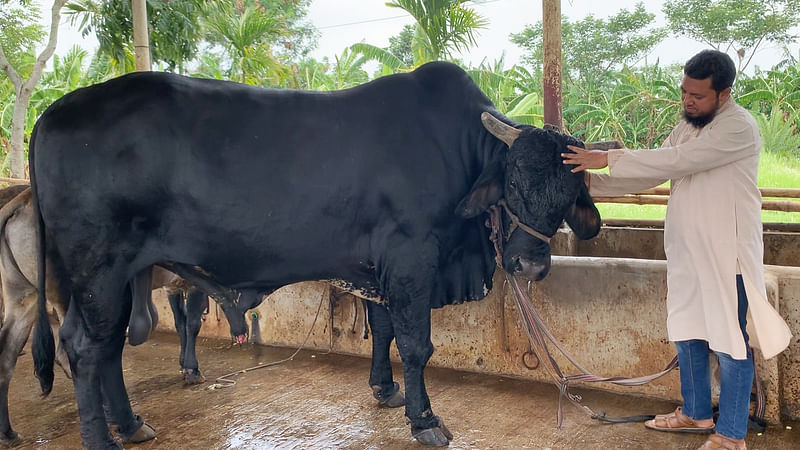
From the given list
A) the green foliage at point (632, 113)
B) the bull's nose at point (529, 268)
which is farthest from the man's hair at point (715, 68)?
the green foliage at point (632, 113)

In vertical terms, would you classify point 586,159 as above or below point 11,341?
above

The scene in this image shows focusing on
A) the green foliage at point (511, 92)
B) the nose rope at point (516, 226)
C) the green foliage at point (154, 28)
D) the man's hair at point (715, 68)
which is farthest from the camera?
the green foliage at point (511, 92)

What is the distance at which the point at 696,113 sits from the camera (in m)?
3.20

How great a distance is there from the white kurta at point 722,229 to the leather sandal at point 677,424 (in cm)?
57

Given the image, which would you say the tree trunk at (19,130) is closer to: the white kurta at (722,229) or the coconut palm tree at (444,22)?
the coconut palm tree at (444,22)

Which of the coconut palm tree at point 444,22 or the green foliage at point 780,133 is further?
the green foliage at point 780,133

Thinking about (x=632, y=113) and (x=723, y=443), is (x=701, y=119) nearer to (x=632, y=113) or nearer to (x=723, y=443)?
(x=723, y=443)

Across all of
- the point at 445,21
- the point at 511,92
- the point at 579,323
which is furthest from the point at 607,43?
the point at 579,323

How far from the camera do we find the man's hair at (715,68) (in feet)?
10.1

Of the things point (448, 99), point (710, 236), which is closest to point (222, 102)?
point (448, 99)

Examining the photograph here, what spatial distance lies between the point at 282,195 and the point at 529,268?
1393 millimetres

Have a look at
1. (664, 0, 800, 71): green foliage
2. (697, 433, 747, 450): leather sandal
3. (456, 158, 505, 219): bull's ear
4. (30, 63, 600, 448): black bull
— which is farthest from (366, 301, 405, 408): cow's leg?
(664, 0, 800, 71): green foliage

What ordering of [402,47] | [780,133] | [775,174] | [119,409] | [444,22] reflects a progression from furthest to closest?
[402,47] < [780,133] < [775,174] < [444,22] < [119,409]

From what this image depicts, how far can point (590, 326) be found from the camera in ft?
14.2
